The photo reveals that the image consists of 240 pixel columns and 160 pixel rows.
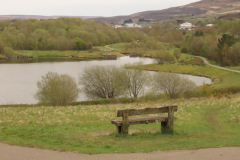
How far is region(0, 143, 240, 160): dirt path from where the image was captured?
315 inches

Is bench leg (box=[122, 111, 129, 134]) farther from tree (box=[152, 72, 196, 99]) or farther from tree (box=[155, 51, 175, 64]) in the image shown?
tree (box=[155, 51, 175, 64])

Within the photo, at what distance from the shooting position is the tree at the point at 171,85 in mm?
37656

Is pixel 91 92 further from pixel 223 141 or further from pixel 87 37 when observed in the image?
pixel 87 37

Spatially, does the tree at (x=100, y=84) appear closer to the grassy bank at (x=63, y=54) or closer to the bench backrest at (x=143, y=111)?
the bench backrest at (x=143, y=111)

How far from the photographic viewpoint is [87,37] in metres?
152

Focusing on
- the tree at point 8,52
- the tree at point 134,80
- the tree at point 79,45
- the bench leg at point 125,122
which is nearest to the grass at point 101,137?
the bench leg at point 125,122

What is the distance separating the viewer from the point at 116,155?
8242mm

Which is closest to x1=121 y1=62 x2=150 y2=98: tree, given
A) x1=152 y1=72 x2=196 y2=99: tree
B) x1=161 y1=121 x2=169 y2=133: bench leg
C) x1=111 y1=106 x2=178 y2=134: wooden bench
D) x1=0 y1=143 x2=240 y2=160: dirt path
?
x1=152 y1=72 x2=196 y2=99: tree

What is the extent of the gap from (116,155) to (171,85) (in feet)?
101

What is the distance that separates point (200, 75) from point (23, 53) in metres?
81.9

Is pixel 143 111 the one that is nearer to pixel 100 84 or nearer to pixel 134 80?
pixel 100 84

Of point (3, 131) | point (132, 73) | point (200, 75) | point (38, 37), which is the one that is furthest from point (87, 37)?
point (3, 131)

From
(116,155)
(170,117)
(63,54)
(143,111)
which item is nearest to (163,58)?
(63,54)

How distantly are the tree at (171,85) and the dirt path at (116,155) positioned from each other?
28.8 meters
